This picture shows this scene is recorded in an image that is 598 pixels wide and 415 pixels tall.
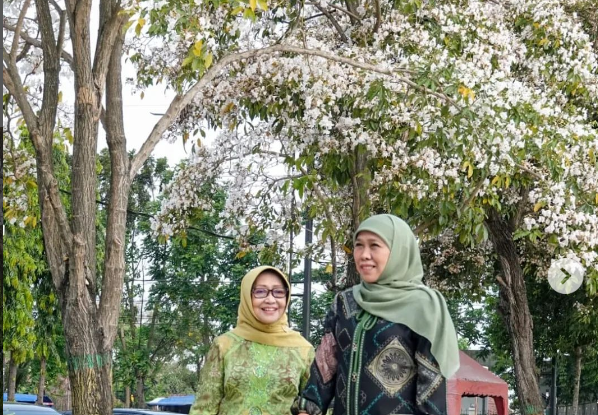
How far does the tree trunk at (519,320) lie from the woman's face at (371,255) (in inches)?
521

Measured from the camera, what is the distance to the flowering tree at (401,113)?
11414 mm

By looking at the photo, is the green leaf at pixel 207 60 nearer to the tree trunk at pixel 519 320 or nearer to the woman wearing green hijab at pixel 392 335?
the woman wearing green hijab at pixel 392 335

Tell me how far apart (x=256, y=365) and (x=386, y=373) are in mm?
1048

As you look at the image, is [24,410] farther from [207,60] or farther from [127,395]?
[127,395]

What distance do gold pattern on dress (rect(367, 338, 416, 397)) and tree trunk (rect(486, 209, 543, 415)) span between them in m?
13.2

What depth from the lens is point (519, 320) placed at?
17672 millimetres

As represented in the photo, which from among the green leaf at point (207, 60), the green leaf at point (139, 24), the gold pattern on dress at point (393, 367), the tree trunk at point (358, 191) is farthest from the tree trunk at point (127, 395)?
the gold pattern on dress at point (393, 367)

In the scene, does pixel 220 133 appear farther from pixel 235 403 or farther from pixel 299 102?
pixel 235 403

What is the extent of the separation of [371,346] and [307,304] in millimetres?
15728

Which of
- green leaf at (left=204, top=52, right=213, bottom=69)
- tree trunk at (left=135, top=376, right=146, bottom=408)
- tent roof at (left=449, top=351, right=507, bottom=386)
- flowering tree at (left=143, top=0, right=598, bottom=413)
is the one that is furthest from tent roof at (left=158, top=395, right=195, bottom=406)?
green leaf at (left=204, top=52, right=213, bottom=69)

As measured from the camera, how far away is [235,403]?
5.39 m

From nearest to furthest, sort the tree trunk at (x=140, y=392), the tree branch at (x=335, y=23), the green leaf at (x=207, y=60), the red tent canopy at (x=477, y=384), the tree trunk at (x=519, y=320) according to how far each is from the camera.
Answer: the green leaf at (x=207, y=60) → the tree branch at (x=335, y=23) → the red tent canopy at (x=477, y=384) → the tree trunk at (x=519, y=320) → the tree trunk at (x=140, y=392)

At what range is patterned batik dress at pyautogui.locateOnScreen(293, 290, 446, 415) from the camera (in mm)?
4406

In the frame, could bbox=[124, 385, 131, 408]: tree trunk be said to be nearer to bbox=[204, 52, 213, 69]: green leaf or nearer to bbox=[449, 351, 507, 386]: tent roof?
bbox=[449, 351, 507, 386]: tent roof
